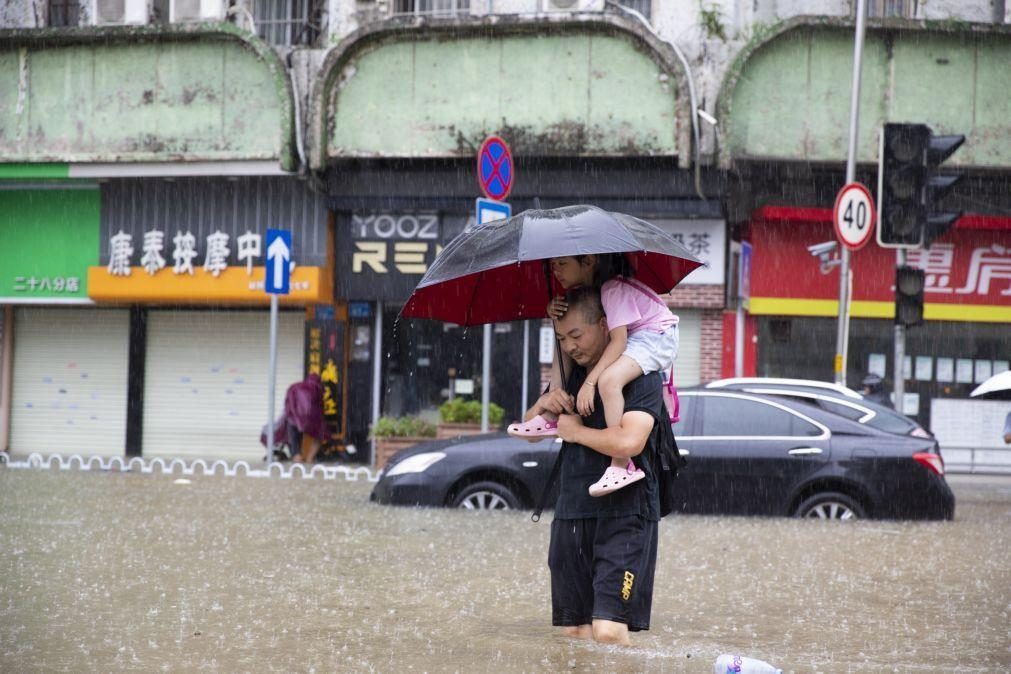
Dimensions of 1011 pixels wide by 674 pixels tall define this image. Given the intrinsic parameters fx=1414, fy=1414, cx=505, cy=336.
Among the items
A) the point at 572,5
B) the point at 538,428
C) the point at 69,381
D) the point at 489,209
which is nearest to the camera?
the point at 538,428

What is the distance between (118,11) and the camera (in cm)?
2348

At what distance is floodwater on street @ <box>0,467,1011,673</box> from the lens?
246 inches

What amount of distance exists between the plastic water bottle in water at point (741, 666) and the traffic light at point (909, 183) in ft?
34.5

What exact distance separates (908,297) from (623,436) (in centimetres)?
1071

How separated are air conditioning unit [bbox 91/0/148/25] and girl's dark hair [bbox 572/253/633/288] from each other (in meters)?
19.2

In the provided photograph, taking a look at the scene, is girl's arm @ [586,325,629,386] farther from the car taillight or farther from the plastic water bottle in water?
the car taillight

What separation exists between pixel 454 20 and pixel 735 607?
14.8 meters

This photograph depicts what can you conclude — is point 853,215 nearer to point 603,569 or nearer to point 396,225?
point 396,225

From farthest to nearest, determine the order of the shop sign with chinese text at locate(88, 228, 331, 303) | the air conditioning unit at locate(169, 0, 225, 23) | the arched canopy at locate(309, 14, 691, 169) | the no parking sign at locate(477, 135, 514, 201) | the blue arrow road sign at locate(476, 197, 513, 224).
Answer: the air conditioning unit at locate(169, 0, 225, 23) < the shop sign with chinese text at locate(88, 228, 331, 303) < the arched canopy at locate(309, 14, 691, 169) < the no parking sign at locate(477, 135, 514, 201) < the blue arrow road sign at locate(476, 197, 513, 224)

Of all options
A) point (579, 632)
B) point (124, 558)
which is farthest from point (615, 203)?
point (579, 632)

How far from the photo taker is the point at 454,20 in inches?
835

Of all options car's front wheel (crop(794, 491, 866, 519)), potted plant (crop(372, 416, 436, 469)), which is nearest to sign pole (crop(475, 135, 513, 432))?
car's front wheel (crop(794, 491, 866, 519))

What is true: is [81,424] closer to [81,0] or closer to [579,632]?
[81,0]

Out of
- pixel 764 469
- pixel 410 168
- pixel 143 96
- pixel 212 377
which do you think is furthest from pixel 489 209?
pixel 212 377
